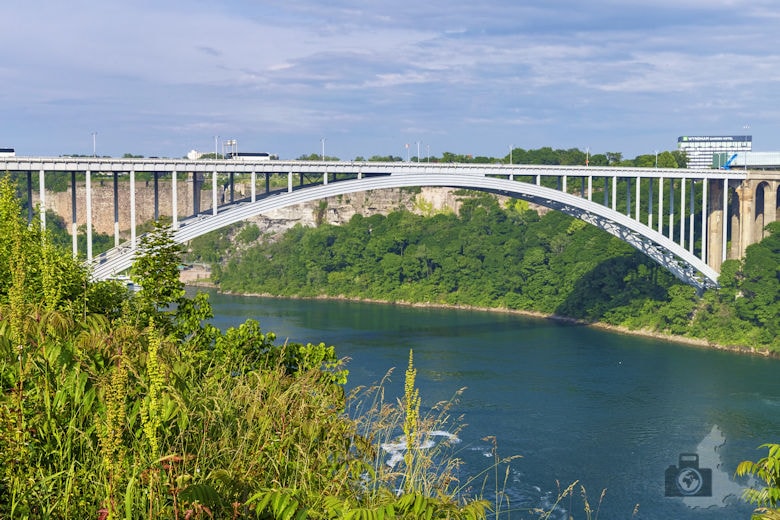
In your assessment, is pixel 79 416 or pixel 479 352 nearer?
pixel 79 416

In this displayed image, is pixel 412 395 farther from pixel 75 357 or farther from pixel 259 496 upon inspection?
pixel 75 357

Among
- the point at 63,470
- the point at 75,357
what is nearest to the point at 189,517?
the point at 63,470

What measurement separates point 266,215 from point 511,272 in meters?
17.3

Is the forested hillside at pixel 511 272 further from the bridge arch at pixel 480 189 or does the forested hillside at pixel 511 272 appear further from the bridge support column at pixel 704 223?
the bridge arch at pixel 480 189

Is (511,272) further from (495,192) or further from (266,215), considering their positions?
(266,215)

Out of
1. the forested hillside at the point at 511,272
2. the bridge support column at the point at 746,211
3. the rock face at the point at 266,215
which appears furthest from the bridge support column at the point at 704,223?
the rock face at the point at 266,215

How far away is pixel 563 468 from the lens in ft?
50.6

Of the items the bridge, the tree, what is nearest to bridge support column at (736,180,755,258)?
the bridge

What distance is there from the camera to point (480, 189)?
24.6 m

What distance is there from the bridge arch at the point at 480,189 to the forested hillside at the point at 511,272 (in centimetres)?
138

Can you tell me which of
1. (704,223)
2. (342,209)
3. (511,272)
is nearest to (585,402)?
(704,223)

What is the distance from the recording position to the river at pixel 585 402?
14.7 m

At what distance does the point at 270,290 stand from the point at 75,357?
126 feet

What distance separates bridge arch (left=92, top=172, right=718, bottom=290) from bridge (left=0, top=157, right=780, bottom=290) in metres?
0.03
